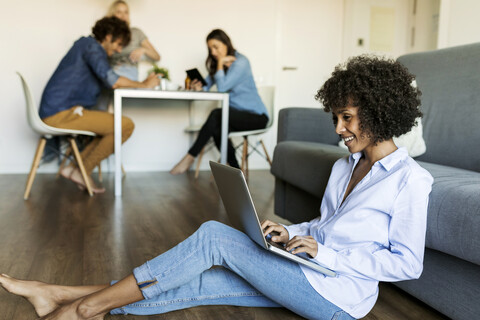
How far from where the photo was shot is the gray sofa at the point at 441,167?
1.27 metres

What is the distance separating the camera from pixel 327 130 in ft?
8.74

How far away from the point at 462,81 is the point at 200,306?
59.1 inches

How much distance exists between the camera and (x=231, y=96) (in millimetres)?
4070

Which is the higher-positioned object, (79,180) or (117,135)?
(117,135)

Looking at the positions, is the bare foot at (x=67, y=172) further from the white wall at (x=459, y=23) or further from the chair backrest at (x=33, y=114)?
the white wall at (x=459, y=23)

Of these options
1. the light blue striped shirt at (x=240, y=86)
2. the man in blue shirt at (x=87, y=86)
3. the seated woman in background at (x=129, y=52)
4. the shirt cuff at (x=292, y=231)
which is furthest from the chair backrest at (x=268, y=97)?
the shirt cuff at (x=292, y=231)

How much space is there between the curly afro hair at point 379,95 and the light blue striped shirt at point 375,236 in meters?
0.08

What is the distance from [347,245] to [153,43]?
3875mm

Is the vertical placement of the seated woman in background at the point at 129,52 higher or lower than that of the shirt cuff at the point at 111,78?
higher

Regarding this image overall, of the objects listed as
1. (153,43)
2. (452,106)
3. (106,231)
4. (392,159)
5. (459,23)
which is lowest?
(106,231)

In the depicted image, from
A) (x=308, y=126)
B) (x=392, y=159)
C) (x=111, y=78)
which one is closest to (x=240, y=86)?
(x=111, y=78)

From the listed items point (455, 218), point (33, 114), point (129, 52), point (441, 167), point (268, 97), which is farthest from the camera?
point (268, 97)

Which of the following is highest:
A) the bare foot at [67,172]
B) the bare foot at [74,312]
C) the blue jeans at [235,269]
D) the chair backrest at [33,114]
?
the chair backrest at [33,114]

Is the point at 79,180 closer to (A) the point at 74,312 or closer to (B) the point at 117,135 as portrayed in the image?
(B) the point at 117,135
